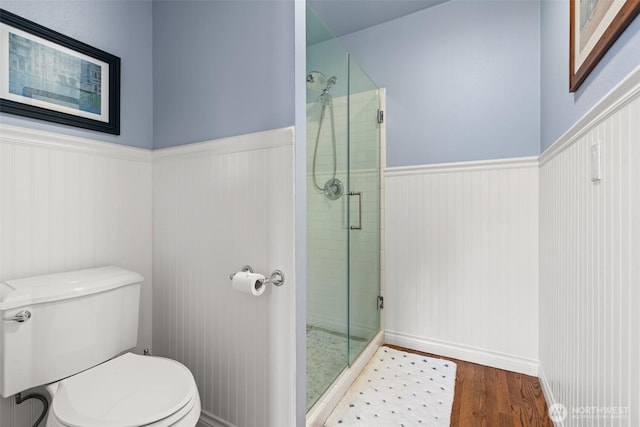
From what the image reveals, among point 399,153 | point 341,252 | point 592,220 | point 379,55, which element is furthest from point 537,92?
point 341,252

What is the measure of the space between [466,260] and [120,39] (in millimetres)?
2284

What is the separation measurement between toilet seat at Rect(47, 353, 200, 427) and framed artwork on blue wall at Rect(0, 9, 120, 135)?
3.34 feet

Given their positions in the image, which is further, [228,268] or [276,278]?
[228,268]

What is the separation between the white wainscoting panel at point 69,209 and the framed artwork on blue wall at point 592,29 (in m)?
1.83

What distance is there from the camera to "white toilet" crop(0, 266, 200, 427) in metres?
0.91

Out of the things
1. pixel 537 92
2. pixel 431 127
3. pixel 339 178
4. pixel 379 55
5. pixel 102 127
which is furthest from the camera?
pixel 379 55

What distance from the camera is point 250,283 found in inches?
45.5

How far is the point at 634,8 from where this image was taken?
2.24ft

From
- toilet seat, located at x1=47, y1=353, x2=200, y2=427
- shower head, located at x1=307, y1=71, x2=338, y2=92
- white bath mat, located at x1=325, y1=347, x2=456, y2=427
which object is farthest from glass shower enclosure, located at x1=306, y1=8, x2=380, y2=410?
toilet seat, located at x1=47, y1=353, x2=200, y2=427

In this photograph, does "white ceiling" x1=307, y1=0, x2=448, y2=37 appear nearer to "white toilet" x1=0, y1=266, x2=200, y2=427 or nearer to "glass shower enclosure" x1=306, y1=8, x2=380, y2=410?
"glass shower enclosure" x1=306, y1=8, x2=380, y2=410

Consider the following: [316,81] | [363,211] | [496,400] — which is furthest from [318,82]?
[496,400]

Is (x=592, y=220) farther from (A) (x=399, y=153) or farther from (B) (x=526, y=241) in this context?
(A) (x=399, y=153)

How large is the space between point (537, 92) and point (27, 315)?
2612 mm

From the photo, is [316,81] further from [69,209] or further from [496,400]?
Result: [496,400]
